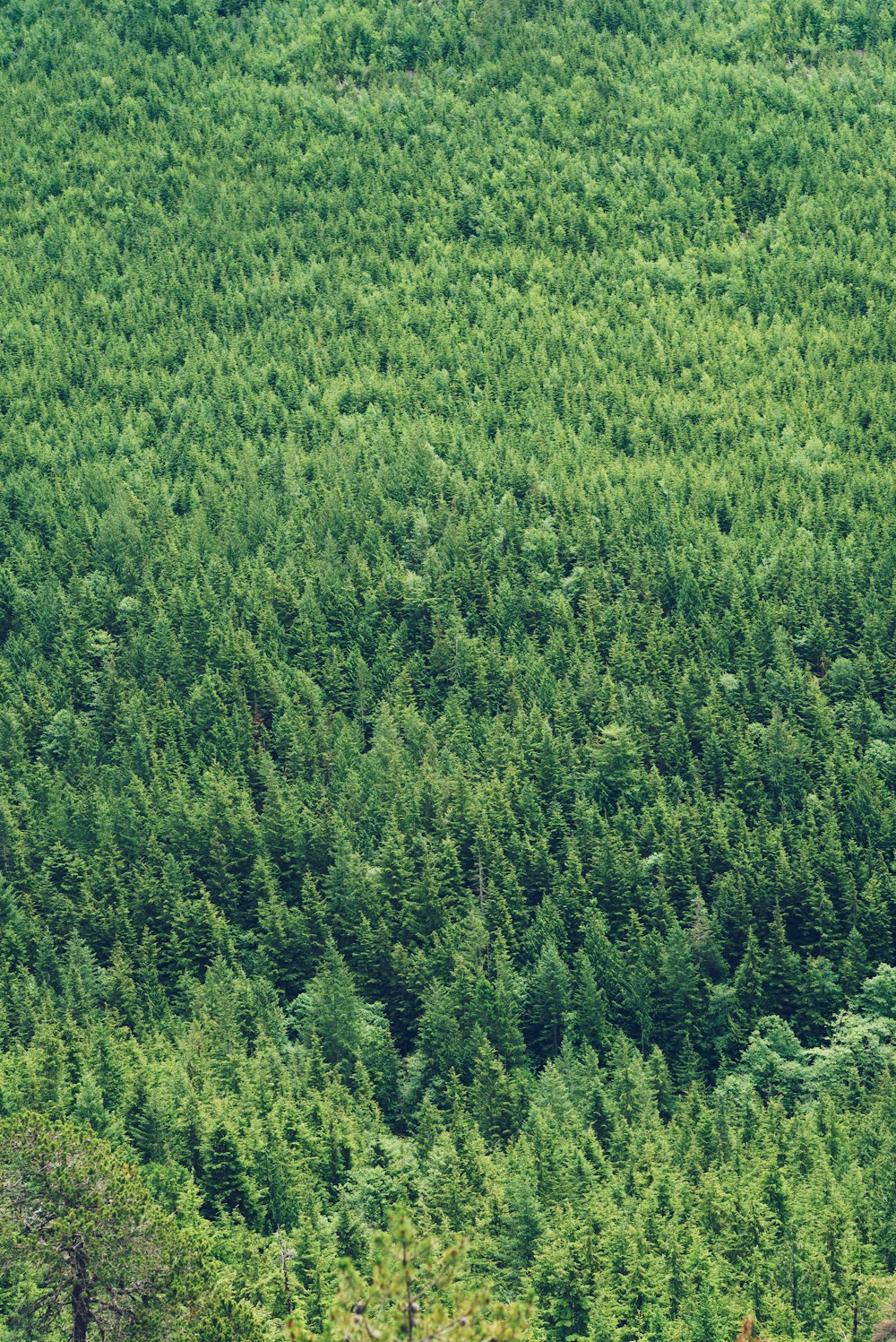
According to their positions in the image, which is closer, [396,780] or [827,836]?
[827,836]

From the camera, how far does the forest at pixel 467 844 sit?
78.1 m

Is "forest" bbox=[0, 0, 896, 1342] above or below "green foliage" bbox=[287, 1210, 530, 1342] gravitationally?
below

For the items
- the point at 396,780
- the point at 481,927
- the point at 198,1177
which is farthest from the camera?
the point at 396,780

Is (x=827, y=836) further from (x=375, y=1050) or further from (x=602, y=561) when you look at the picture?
(x=602, y=561)

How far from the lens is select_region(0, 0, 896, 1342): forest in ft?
256

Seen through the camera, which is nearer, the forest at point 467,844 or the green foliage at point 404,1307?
the green foliage at point 404,1307

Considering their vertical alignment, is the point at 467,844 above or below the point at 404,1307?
below

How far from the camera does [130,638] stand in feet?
513

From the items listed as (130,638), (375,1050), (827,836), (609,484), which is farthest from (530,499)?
(375,1050)

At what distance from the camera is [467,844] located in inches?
5113

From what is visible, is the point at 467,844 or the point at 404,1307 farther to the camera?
the point at 467,844

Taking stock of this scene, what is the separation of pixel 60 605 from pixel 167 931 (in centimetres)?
4142

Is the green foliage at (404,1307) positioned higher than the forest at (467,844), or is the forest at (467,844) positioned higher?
the green foliage at (404,1307)

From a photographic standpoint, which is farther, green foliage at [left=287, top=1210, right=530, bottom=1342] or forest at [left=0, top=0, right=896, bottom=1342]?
forest at [left=0, top=0, right=896, bottom=1342]
